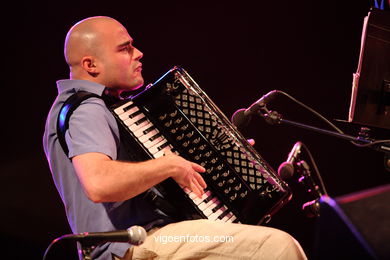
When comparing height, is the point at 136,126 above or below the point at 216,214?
above

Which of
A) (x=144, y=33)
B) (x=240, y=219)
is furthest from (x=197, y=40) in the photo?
(x=240, y=219)

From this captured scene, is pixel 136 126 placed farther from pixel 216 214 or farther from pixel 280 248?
pixel 280 248

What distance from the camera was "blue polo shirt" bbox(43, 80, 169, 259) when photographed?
1934 mm

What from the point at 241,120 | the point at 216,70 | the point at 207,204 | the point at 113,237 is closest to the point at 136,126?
the point at 207,204

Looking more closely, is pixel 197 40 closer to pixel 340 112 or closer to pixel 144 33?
pixel 144 33

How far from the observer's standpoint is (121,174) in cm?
187

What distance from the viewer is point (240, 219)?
2.21 m

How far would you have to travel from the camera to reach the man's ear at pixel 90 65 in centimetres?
238

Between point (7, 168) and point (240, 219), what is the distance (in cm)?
190

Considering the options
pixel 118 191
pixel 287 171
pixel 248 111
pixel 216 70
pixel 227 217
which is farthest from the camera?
pixel 216 70

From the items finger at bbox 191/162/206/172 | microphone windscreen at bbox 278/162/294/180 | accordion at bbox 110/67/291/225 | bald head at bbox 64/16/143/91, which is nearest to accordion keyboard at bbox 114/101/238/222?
accordion at bbox 110/67/291/225

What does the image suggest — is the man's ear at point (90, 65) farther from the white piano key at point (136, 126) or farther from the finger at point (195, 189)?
the finger at point (195, 189)

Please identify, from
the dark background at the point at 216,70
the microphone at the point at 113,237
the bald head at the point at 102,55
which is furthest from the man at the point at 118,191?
the dark background at the point at 216,70

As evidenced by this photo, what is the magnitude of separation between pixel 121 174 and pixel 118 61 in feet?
2.60
